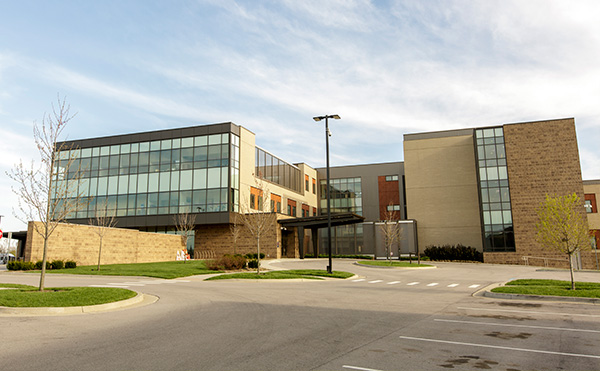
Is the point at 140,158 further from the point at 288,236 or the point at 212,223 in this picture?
the point at 288,236

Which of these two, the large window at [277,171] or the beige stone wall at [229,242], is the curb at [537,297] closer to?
the beige stone wall at [229,242]

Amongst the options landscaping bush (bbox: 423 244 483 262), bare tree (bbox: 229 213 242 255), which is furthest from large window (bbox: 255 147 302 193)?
landscaping bush (bbox: 423 244 483 262)

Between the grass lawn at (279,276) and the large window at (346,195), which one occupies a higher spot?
the large window at (346,195)

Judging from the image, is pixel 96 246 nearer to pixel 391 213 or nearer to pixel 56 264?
pixel 56 264

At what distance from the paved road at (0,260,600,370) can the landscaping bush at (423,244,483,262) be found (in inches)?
1341

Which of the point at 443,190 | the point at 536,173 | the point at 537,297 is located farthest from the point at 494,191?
the point at 537,297

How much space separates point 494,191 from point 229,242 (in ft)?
98.9

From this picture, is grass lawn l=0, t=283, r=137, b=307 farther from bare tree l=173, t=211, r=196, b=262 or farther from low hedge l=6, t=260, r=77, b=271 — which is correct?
bare tree l=173, t=211, r=196, b=262

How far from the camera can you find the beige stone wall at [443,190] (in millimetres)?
48562

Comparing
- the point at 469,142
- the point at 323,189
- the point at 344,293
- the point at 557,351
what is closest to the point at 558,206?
the point at 344,293

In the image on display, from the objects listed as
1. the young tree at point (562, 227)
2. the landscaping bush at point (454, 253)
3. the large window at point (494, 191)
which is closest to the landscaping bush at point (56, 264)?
the young tree at point (562, 227)

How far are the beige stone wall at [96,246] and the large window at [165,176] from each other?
6.18m

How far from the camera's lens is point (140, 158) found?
5100 centimetres

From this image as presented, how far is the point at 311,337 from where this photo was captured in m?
7.86
